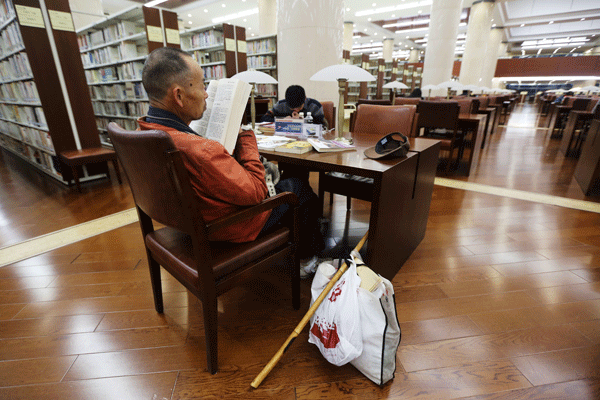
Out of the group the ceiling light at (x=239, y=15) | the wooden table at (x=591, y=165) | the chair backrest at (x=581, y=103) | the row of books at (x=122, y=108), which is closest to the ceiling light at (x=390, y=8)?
the ceiling light at (x=239, y=15)

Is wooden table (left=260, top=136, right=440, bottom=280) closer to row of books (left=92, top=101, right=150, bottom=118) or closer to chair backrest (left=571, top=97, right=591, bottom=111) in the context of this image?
row of books (left=92, top=101, right=150, bottom=118)

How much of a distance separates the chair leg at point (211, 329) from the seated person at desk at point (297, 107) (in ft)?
5.37

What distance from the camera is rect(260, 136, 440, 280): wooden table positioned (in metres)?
1.27

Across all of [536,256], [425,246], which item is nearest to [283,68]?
[425,246]

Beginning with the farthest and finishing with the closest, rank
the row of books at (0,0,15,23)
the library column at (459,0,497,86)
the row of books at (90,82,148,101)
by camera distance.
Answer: the library column at (459,0,497,86)
the row of books at (90,82,148,101)
the row of books at (0,0,15,23)

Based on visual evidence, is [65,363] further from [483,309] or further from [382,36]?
[382,36]

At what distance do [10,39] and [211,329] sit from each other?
449cm

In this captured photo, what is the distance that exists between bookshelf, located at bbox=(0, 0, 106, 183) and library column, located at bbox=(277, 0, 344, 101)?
239 centimetres

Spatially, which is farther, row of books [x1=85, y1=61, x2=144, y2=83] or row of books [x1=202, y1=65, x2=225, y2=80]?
row of books [x1=202, y1=65, x2=225, y2=80]

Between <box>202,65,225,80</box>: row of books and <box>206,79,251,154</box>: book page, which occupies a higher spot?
<box>202,65,225,80</box>: row of books

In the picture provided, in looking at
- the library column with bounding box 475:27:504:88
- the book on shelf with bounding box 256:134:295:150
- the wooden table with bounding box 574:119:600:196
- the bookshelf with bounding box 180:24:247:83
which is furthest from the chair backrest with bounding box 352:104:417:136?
the library column with bounding box 475:27:504:88

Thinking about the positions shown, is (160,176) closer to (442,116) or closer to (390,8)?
(442,116)

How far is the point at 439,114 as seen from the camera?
3.39m

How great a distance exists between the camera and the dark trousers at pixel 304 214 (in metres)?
1.26
